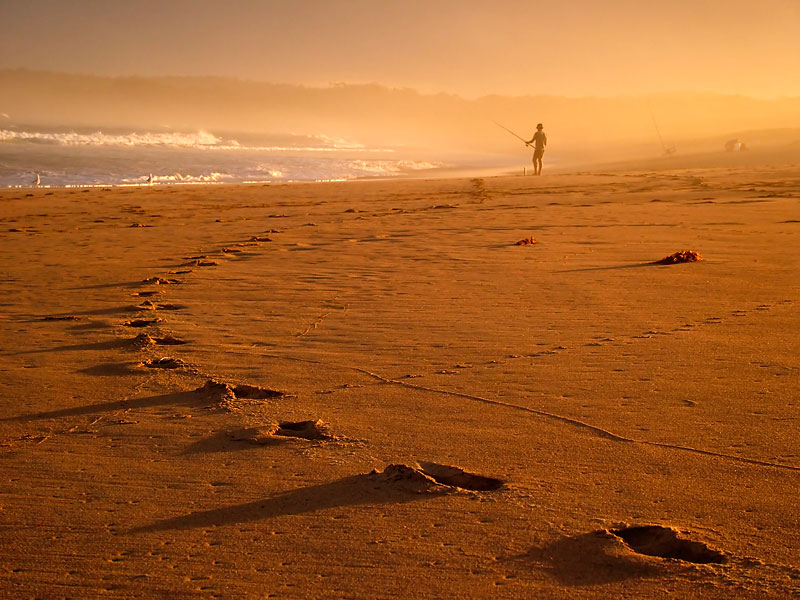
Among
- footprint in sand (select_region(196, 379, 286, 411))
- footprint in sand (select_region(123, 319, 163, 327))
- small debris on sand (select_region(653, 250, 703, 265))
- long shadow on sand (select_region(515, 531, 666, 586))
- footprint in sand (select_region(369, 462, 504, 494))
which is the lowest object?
long shadow on sand (select_region(515, 531, 666, 586))

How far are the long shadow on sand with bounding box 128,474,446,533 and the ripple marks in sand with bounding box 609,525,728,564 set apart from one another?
23.0 inches

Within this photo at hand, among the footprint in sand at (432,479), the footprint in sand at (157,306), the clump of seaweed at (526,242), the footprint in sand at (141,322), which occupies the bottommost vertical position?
the footprint in sand at (432,479)

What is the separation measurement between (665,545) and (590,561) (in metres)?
0.22

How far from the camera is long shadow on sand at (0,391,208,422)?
125 inches

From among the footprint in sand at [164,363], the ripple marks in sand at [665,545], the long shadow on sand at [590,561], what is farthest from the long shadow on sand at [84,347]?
the ripple marks in sand at [665,545]

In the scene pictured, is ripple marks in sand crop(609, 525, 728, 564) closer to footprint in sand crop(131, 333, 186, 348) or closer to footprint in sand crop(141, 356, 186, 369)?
footprint in sand crop(141, 356, 186, 369)

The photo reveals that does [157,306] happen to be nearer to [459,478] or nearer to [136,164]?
[459,478]

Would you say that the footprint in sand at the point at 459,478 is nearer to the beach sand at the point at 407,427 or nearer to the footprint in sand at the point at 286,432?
the beach sand at the point at 407,427

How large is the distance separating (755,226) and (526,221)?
7.97 feet

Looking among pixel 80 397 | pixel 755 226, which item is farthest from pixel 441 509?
pixel 755 226

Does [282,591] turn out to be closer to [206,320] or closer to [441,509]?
[441,509]

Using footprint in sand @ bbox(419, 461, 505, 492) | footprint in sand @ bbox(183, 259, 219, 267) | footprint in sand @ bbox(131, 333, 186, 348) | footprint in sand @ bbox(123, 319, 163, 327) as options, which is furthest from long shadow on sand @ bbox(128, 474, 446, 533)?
footprint in sand @ bbox(183, 259, 219, 267)

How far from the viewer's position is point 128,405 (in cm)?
327

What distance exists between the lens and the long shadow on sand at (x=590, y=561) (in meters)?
1.92
